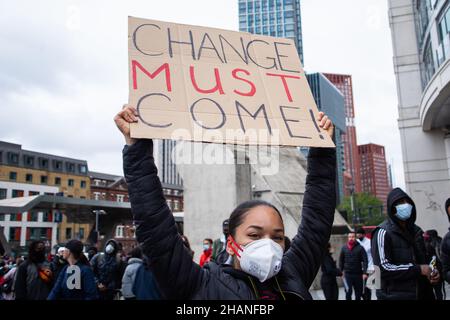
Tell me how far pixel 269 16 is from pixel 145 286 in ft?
266

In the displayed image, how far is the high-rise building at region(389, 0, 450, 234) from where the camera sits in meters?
17.1

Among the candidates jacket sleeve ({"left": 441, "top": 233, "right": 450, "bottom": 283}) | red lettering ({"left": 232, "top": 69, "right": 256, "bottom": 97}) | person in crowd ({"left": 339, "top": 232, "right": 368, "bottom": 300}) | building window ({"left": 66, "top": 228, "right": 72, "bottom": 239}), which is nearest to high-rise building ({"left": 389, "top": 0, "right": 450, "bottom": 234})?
person in crowd ({"left": 339, "top": 232, "right": 368, "bottom": 300})

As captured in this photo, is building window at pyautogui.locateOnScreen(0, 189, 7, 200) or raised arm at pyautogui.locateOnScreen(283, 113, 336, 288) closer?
raised arm at pyautogui.locateOnScreen(283, 113, 336, 288)

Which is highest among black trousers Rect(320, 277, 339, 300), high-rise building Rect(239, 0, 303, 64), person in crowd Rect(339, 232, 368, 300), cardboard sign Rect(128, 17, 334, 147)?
high-rise building Rect(239, 0, 303, 64)

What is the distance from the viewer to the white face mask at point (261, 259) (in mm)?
1735

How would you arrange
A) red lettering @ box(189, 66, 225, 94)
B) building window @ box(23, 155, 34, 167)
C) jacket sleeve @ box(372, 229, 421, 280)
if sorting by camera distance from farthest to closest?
1. building window @ box(23, 155, 34, 167)
2. jacket sleeve @ box(372, 229, 421, 280)
3. red lettering @ box(189, 66, 225, 94)

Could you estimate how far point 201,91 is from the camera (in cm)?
232

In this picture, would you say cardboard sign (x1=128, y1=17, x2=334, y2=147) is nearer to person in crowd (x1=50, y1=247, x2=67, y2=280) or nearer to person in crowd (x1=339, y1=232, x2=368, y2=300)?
person in crowd (x1=50, y1=247, x2=67, y2=280)

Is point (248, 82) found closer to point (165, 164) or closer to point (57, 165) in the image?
point (57, 165)

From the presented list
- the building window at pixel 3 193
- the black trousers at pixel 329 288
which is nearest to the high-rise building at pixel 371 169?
the building window at pixel 3 193

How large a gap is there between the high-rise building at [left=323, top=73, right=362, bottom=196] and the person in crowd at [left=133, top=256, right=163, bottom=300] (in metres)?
139

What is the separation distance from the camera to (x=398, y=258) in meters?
3.95

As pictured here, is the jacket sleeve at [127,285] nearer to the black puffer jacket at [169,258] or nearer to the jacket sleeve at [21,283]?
the jacket sleeve at [21,283]
